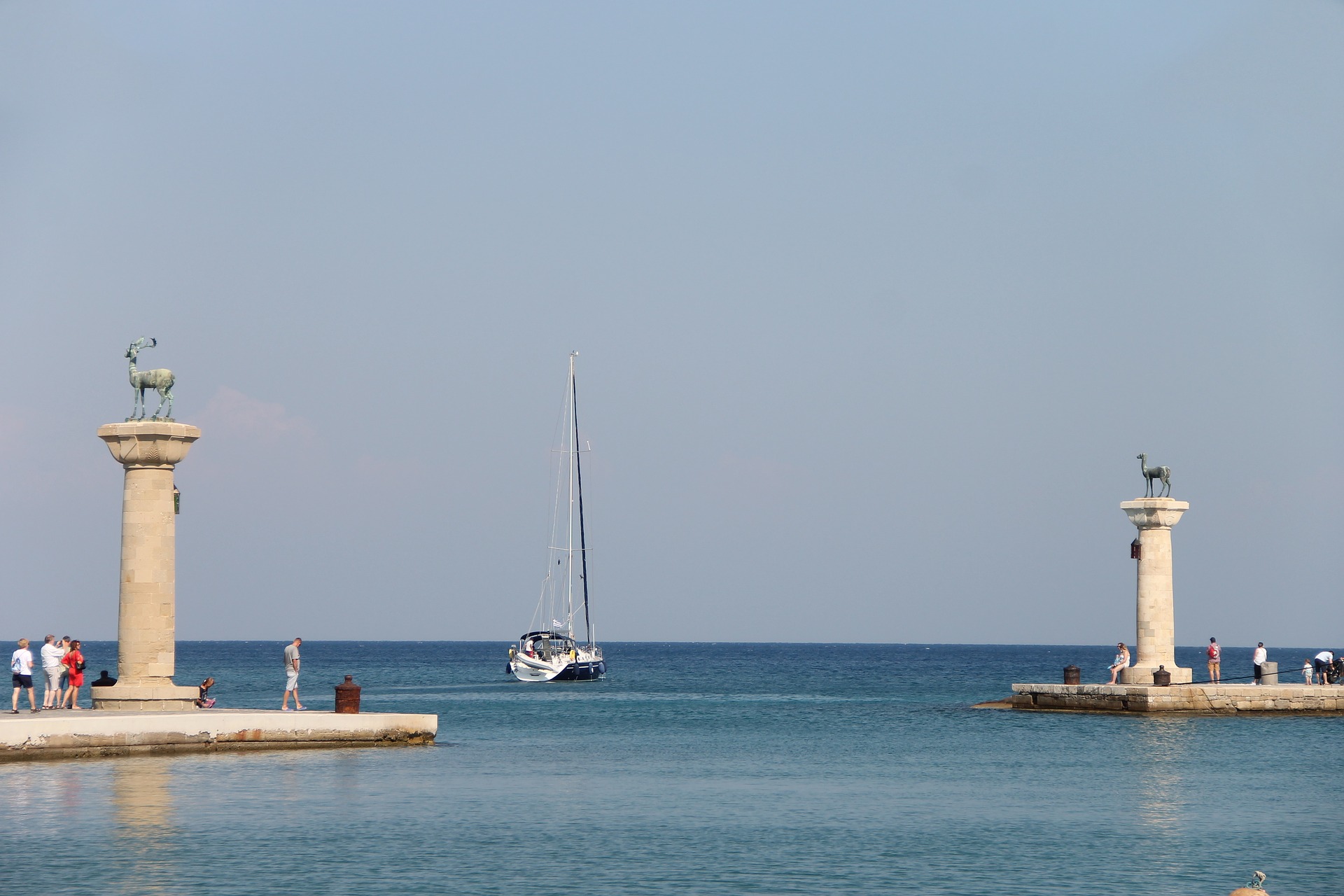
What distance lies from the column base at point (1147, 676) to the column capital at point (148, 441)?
30.7m

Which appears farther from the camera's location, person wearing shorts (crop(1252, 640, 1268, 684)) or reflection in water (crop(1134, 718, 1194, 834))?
person wearing shorts (crop(1252, 640, 1268, 684))

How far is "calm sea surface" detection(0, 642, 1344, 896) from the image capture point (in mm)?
19547

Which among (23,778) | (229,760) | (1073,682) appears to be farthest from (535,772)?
(1073,682)

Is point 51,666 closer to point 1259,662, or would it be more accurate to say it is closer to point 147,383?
point 147,383

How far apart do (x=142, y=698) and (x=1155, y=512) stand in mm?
31063

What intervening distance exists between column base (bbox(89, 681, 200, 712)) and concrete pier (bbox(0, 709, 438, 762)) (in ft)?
1.00

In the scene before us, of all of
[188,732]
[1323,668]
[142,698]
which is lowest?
[1323,668]

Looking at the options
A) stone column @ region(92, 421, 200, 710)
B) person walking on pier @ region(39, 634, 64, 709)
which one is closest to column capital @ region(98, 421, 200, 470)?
stone column @ region(92, 421, 200, 710)

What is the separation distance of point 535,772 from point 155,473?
10100 mm

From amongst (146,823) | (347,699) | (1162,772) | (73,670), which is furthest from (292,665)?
(1162,772)

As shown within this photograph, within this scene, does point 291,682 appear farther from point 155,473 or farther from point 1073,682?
point 1073,682

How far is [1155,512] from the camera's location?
49500mm

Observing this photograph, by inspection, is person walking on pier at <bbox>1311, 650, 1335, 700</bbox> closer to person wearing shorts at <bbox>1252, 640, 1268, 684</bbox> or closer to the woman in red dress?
person wearing shorts at <bbox>1252, 640, 1268, 684</bbox>

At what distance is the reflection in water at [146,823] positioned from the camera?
1847 centimetres
